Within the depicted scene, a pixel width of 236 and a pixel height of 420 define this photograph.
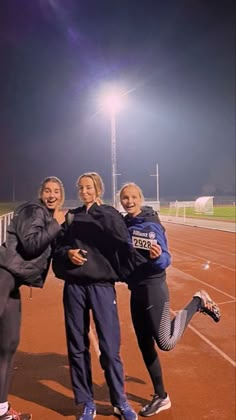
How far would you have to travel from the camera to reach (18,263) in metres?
2.60

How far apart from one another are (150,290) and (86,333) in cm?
57

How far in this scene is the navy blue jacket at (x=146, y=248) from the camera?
116 inches

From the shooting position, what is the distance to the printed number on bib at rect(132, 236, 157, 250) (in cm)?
291

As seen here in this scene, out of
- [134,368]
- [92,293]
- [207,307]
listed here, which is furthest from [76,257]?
[134,368]

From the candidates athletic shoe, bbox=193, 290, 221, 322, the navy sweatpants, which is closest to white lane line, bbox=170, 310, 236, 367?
athletic shoe, bbox=193, 290, 221, 322

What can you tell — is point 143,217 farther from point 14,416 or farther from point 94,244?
point 14,416

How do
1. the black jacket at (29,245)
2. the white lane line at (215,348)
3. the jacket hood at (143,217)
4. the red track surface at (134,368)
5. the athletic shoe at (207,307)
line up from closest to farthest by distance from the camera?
the black jacket at (29,245) → the jacket hood at (143,217) → the red track surface at (134,368) → the athletic shoe at (207,307) → the white lane line at (215,348)

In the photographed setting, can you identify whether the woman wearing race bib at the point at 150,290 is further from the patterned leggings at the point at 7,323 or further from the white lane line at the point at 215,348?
the white lane line at the point at 215,348

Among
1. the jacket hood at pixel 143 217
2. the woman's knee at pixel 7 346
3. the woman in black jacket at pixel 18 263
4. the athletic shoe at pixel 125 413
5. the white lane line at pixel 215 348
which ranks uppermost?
the jacket hood at pixel 143 217

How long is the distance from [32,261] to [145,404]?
172cm

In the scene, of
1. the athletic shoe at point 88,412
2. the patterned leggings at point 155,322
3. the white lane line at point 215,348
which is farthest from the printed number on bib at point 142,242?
the white lane line at point 215,348

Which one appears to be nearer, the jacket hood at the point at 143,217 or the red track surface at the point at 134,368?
the jacket hood at the point at 143,217

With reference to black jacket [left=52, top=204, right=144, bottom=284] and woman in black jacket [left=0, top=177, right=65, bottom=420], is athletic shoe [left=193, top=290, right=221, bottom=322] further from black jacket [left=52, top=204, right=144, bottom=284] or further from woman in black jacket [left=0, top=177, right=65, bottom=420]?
woman in black jacket [left=0, top=177, right=65, bottom=420]

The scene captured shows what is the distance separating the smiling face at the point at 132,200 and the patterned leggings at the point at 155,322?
0.58 m
